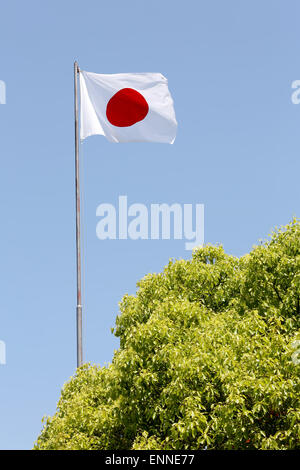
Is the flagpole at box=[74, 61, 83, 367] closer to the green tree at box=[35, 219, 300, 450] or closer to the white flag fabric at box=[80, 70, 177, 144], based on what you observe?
A: the white flag fabric at box=[80, 70, 177, 144]

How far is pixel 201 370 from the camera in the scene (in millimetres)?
17078

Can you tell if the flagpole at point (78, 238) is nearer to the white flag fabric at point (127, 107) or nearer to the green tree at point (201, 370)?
the white flag fabric at point (127, 107)

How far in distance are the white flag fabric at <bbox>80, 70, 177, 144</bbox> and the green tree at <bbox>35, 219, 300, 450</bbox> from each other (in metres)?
5.14

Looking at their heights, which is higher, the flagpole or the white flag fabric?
the white flag fabric

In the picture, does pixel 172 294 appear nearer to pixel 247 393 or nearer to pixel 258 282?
pixel 258 282

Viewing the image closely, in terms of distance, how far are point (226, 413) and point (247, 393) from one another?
2.38 ft

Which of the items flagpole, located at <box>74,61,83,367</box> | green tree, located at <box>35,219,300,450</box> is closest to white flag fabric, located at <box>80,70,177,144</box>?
flagpole, located at <box>74,61,83,367</box>

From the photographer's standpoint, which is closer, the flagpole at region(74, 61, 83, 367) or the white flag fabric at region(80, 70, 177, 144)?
the flagpole at region(74, 61, 83, 367)

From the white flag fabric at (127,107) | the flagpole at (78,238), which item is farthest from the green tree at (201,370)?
the white flag fabric at (127,107)

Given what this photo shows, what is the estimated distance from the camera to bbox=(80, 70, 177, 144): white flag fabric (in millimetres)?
24547

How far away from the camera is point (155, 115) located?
2500 cm

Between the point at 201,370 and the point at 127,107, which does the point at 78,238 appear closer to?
the point at 127,107
